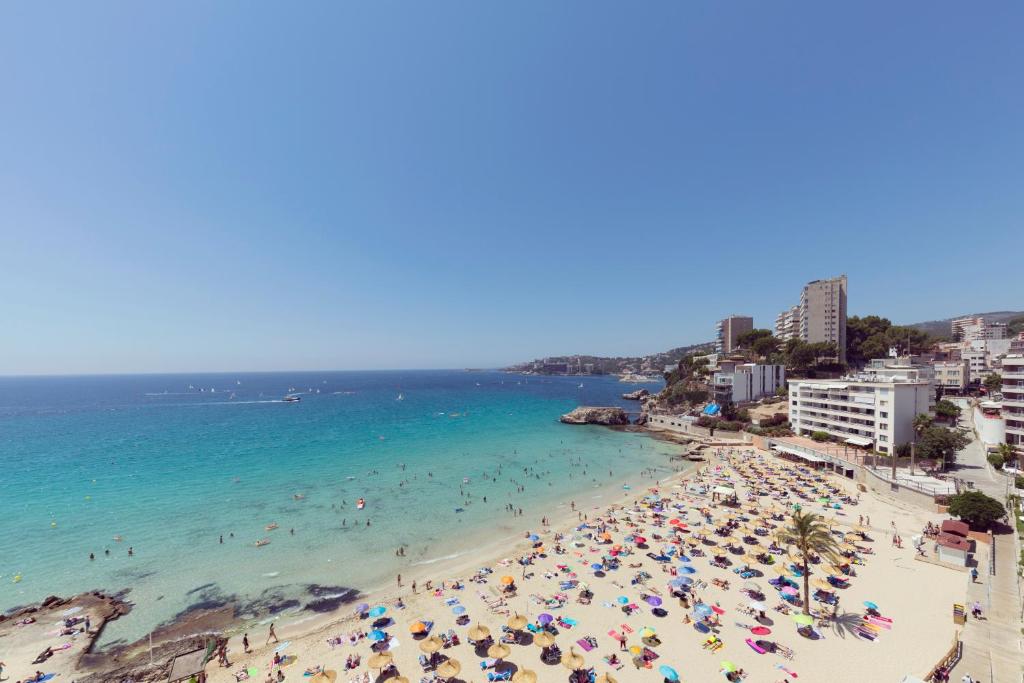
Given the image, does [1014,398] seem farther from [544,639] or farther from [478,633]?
[478,633]

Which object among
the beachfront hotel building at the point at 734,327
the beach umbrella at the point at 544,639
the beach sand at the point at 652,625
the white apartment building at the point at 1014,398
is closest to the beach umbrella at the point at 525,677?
the beach sand at the point at 652,625

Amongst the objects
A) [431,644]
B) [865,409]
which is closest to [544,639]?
[431,644]

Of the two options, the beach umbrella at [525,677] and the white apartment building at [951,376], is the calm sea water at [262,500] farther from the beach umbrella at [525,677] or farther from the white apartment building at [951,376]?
the white apartment building at [951,376]

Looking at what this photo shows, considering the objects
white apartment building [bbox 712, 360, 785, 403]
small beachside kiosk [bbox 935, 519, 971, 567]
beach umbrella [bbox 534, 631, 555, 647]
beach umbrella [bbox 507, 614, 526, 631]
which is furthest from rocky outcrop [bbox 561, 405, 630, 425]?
beach umbrella [bbox 534, 631, 555, 647]

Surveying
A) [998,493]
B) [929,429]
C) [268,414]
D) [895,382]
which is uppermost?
[895,382]

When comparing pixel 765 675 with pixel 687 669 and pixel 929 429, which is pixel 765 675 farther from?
pixel 929 429

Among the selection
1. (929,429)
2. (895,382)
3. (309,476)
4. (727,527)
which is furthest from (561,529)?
(895,382)
